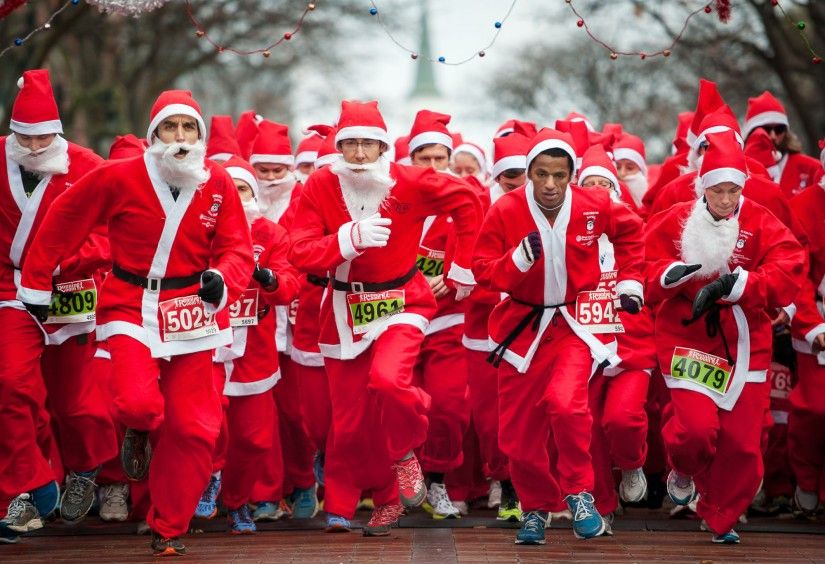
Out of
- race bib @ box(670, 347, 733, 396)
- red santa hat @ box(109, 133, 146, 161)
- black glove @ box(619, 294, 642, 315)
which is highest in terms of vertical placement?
red santa hat @ box(109, 133, 146, 161)

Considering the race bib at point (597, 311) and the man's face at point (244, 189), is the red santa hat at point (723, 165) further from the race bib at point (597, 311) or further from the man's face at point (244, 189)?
the man's face at point (244, 189)

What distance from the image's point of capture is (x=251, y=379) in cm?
1105

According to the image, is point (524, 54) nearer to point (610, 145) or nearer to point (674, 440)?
point (610, 145)

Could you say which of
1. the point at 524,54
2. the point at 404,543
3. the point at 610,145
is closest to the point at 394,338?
the point at 404,543

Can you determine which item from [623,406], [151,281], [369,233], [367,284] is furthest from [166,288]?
[623,406]

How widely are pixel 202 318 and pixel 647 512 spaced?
13.8ft

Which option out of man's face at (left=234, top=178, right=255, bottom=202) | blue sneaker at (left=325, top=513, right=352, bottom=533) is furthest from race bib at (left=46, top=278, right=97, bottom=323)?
blue sneaker at (left=325, top=513, right=352, bottom=533)

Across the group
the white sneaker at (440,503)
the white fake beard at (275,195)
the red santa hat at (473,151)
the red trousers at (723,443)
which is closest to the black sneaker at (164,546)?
the white sneaker at (440,503)

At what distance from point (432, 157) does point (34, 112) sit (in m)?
3.19

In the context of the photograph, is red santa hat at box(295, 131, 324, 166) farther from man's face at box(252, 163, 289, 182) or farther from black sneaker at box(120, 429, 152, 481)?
black sneaker at box(120, 429, 152, 481)

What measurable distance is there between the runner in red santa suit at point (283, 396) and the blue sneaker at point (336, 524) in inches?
38.0

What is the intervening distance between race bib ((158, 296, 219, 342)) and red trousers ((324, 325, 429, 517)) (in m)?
1.09

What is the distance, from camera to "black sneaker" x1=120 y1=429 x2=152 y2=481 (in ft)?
30.4

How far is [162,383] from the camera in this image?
30.8 feet
